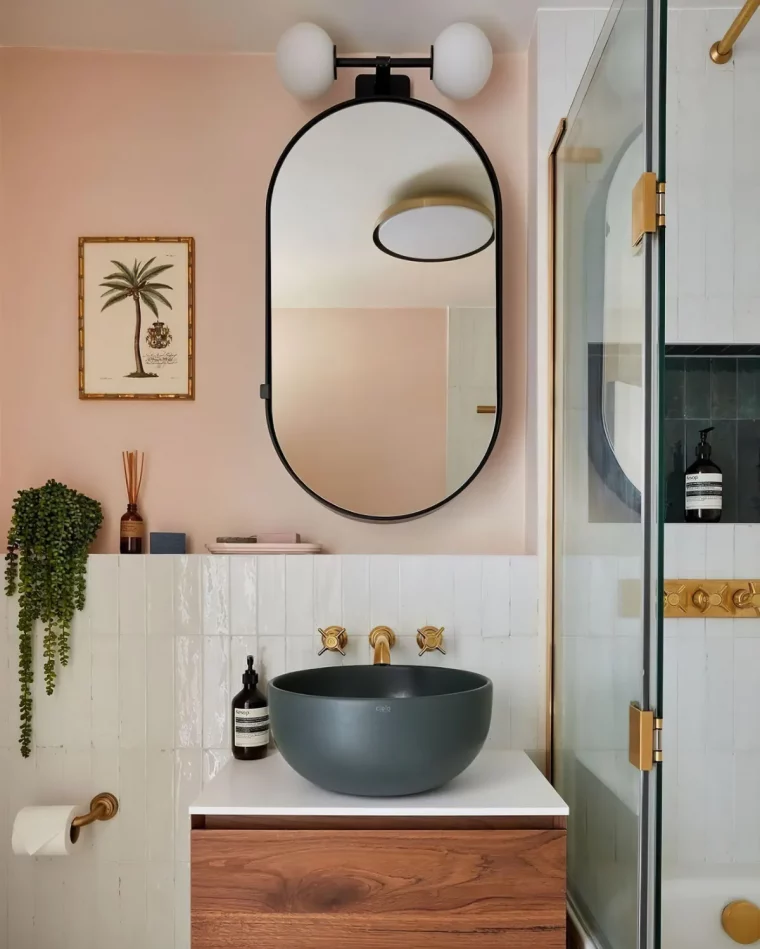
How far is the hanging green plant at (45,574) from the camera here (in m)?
1.99

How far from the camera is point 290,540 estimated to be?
2.07m

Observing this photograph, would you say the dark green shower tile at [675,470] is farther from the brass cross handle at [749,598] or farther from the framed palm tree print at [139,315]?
the framed palm tree print at [139,315]

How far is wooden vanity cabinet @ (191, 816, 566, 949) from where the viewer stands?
151 centimetres

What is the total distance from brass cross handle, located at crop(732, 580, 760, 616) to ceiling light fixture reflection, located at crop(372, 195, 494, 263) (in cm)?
97

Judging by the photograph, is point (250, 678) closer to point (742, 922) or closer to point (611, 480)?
point (611, 480)

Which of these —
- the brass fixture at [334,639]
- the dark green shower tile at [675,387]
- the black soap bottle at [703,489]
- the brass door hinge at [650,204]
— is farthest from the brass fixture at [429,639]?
the brass door hinge at [650,204]

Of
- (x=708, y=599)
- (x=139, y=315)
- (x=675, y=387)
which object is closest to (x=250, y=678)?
(x=139, y=315)

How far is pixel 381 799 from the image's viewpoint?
1.58m

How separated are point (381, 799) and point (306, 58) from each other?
154 cm

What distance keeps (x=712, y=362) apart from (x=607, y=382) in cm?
81

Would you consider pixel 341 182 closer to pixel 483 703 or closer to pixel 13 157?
pixel 13 157

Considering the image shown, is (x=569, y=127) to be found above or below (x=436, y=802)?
above

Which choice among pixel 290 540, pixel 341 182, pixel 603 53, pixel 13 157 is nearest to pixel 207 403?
pixel 290 540

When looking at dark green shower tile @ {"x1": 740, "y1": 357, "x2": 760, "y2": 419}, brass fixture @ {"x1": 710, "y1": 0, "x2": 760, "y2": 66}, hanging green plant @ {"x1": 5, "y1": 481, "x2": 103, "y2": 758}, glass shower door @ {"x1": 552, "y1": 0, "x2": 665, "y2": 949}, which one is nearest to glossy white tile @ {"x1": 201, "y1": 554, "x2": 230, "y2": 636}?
hanging green plant @ {"x1": 5, "y1": 481, "x2": 103, "y2": 758}
